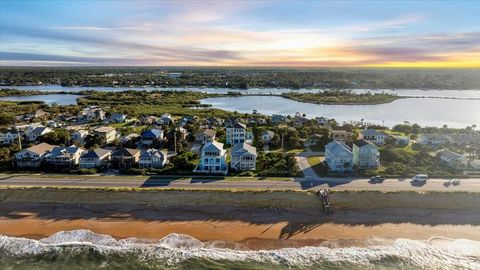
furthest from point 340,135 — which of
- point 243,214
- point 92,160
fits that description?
point 92,160

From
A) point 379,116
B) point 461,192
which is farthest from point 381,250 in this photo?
point 379,116

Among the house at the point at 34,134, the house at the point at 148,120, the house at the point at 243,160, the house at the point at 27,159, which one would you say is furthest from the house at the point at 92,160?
the house at the point at 148,120

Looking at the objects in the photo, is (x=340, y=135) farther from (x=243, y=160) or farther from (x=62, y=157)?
(x=62, y=157)

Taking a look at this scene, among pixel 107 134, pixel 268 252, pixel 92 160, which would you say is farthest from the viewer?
pixel 107 134

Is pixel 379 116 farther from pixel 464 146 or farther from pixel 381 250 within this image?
pixel 381 250

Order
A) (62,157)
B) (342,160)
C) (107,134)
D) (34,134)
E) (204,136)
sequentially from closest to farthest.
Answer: (342,160) → (62,157) → (204,136) → (107,134) → (34,134)

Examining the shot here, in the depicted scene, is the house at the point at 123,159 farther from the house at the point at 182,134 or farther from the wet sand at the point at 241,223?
the house at the point at 182,134
